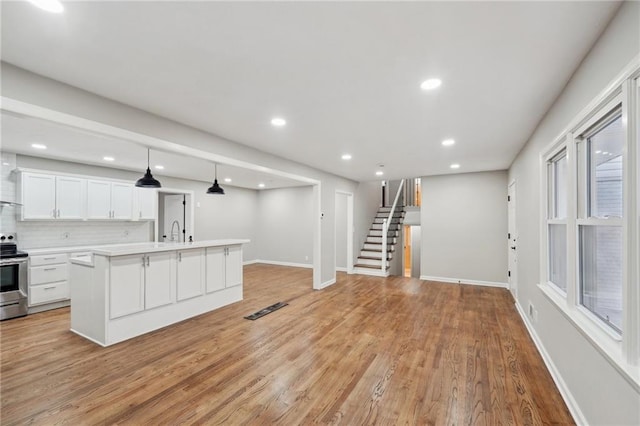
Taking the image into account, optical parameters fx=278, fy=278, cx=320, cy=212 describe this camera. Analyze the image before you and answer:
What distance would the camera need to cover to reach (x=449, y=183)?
22.1 feet

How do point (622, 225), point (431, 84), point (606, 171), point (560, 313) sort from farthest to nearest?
1. point (560, 313)
2. point (431, 84)
3. point (606, 171)
4. point (622, 225)

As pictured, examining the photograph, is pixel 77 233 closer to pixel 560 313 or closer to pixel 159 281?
pixel 159 281

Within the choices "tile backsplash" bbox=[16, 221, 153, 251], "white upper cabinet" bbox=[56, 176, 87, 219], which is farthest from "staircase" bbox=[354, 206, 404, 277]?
"white upper cabinet" bbox=[56, 176, 87, 219]

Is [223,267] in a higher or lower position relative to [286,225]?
lower

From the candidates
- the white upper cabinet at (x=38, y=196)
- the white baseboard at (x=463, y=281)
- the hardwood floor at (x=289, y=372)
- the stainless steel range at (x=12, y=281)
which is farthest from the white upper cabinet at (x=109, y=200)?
the white baseboard at (x=463, y=281)

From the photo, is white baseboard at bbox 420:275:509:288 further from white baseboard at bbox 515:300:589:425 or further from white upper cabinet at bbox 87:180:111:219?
white upper cabinet at bbox 87:180:111:219

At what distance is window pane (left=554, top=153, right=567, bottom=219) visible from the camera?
8.72ft

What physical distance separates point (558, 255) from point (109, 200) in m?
7.11

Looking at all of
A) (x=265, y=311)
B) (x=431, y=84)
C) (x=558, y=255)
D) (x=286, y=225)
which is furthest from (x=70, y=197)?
(x=558, y=255)

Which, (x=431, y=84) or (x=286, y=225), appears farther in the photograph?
(x=286, y=225)

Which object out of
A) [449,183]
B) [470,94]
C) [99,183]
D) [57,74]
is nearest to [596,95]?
[470,94]

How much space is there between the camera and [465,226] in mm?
6508

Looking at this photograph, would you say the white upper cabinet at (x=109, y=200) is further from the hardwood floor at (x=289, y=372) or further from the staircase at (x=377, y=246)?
the staircase at (x=377, y=246)

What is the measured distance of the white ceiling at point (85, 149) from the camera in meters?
3.26
